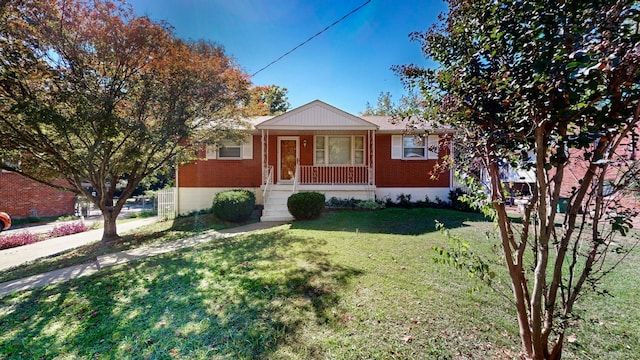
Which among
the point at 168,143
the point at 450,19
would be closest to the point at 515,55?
the point at 450,19

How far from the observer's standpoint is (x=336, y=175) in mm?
11523

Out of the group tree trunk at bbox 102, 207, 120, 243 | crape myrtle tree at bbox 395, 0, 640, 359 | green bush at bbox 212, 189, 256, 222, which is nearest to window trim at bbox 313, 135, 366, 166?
green bush at bbox 212, 189, 256, 222

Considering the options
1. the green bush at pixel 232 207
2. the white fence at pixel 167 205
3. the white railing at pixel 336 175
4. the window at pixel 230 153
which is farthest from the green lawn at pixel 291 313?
the window at pixel 230 153

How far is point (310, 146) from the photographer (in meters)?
12.0

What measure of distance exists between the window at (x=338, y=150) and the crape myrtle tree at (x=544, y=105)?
9.65 metres

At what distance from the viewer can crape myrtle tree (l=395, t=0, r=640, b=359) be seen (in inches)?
54.6

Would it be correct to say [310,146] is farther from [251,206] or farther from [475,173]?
[475,173]

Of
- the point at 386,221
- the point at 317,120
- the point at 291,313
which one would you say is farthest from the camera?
the point at 317,120

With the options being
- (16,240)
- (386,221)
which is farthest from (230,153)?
(16,240)

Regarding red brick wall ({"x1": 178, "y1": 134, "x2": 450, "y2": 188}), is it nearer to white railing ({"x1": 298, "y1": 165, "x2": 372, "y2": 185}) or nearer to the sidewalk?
white railing ({"x1": 298, "y1": 165, "x2": 372, "y2": 185})

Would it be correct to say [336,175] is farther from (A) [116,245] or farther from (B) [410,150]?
(A) [116,245]

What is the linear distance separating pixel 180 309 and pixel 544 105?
4.10m

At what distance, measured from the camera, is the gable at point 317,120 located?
10.2 metres

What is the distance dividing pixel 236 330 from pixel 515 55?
3.46 meters
